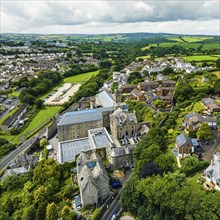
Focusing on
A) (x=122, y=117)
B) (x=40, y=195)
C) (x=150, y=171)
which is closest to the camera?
(x=150, y=171)

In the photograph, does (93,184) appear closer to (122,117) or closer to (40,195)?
(40,195)

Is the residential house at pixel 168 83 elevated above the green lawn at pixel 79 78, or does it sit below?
above

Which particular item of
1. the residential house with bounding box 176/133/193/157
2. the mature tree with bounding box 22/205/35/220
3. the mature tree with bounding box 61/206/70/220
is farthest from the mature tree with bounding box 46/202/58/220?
the residential house with bounding box 176/133/193/157

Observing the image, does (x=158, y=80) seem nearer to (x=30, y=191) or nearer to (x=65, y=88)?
(x=65, y=88)

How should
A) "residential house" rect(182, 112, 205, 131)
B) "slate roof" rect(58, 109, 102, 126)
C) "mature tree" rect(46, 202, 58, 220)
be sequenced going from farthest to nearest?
1. "slate roof" rect(58, 109, 102, 126)
2. "residential house" rect(182, 112, 205, 131)
3. "mature tree" rect(46, 202, 58, 220)

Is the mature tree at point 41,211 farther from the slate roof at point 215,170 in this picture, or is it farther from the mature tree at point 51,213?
the slate roof at point 215,170

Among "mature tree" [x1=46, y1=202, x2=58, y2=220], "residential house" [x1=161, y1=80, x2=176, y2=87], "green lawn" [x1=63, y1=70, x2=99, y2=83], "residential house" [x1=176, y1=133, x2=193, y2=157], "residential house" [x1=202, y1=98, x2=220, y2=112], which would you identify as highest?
"residential house" [x1=161, y1=80, x2=176, y2=87]

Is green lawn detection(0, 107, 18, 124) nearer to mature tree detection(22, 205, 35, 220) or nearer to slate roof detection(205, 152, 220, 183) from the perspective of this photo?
mature tree detection(22, 205, 35, 220)

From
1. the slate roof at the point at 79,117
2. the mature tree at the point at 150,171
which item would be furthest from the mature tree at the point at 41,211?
the slate roof at the point at 79,117

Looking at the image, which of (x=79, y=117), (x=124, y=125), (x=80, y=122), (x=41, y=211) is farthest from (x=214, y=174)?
(x=79, y=117)
